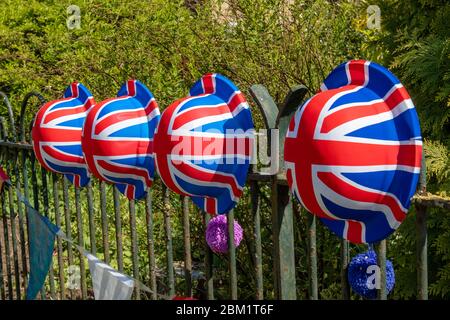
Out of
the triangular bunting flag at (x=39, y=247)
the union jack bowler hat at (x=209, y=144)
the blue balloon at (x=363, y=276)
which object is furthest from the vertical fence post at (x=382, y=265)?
the triangular bunting flag at (x=39, y=247)

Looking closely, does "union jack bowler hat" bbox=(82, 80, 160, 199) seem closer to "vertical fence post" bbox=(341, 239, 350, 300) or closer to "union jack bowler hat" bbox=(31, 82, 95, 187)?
"union jack bowler hat" bbox=(31, 82, 95, 187)

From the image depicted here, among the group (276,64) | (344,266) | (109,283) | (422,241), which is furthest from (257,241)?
(276,64)

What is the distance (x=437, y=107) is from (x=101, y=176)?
1.69 metres

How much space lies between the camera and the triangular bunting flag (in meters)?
2.52

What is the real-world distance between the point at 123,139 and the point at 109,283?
1.27 ft

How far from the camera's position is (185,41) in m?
4.76

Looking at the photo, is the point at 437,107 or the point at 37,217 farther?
the point at 437,107

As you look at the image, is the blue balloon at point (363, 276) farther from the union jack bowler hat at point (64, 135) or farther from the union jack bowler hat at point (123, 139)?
the union jack bowler hat at point (64, 135)

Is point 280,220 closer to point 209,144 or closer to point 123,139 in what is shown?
point 209,144

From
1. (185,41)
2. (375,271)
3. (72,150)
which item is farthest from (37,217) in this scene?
(185,41)

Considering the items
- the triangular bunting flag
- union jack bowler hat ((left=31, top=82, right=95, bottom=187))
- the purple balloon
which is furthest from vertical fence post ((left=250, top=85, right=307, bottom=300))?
the triangular bunting flag

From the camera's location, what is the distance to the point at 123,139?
188cm

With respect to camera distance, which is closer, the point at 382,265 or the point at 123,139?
the point at 382,265
